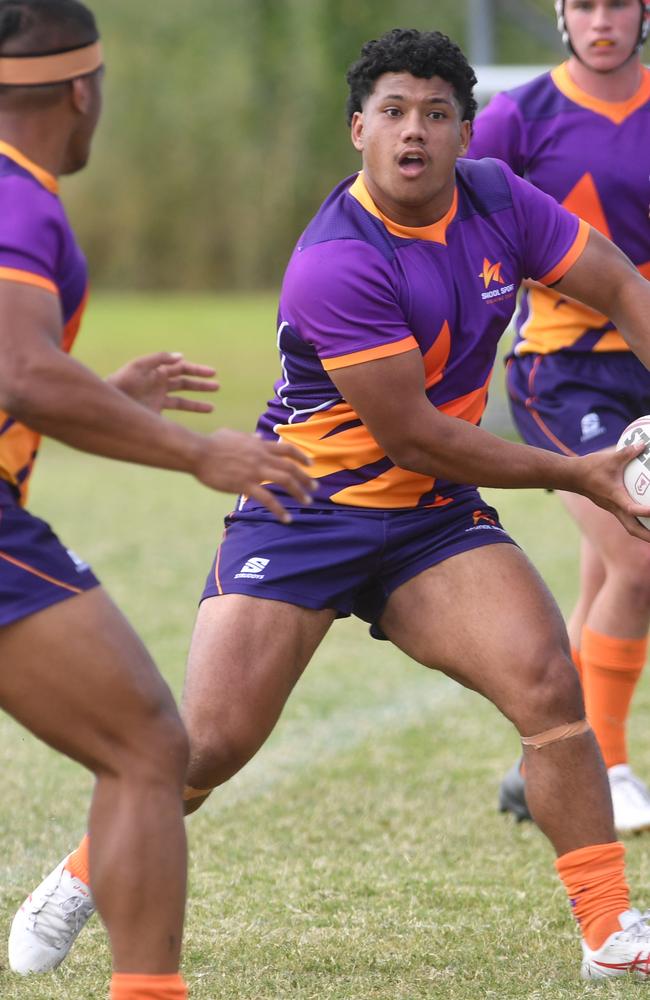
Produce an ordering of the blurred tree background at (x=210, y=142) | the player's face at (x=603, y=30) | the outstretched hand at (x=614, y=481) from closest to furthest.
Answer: the outstretched hand at (x=614, y=481) → the player's face at (x=603, y=30) → the blurred tree background at (x=210, y=142)

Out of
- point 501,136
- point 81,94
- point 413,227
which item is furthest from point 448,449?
point 501,136

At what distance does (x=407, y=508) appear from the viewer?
4.12 m

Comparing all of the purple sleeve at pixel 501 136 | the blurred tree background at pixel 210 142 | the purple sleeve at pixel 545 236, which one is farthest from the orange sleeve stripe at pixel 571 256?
the blurred tree background at pixel 210 142

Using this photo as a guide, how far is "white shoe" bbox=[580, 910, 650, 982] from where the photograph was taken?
12.7 feet

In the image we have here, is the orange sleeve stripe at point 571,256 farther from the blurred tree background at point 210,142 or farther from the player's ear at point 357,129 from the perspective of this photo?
the blurred tree background at point 210,142

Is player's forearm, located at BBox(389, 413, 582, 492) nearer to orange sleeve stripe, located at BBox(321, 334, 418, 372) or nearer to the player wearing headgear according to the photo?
orange sleeve stripe, located at BBox(321, 334, 418, 372)

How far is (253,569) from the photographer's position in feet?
13.4

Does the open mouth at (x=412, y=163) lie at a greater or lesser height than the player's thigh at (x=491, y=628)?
greater

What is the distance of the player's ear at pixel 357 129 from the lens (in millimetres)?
4102

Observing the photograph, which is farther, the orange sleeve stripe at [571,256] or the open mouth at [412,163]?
the orange sleeve stripe at [571,256]

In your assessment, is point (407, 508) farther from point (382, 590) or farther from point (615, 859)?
point (615, 859)

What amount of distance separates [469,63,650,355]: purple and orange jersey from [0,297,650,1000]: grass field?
172 cm

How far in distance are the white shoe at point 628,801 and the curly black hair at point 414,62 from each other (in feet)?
7.72

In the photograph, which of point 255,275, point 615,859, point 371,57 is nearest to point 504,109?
point 371,57
